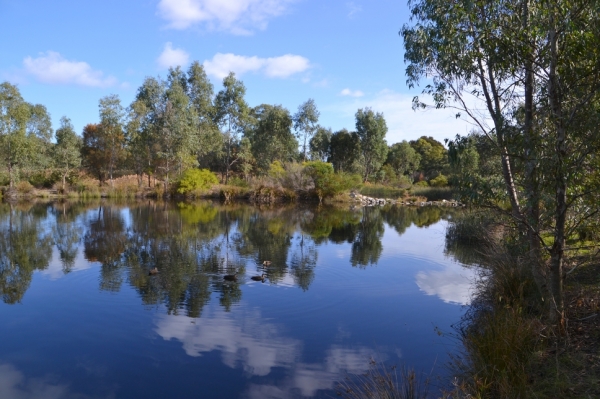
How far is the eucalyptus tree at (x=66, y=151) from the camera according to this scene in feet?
137

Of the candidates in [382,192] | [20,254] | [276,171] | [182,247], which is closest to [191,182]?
[276,171]

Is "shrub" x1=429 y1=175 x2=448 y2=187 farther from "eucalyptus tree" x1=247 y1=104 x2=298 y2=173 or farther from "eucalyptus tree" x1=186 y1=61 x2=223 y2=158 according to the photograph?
"eucalyptus tree" x1=186 y1=61 x2=223 y2=158

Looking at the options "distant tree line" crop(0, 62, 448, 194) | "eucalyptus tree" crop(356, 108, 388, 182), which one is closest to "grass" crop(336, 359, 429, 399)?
"distant tree line" crop(0, 62, 448, 194)

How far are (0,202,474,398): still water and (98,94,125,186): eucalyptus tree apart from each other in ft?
84.4

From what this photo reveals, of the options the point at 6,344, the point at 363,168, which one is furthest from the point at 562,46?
the point at 363,168

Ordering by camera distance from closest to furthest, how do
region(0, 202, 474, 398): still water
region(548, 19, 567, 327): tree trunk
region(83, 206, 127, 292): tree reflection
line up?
1. region(548, 19, 567, 327): tree trunk
2. region(0, 202, 474, 398): still water
3. region(83, 206, 127, 292): tree reflection

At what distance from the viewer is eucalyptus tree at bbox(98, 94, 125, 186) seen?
41.5 metres

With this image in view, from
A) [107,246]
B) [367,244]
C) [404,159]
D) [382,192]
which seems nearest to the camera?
[107,246]

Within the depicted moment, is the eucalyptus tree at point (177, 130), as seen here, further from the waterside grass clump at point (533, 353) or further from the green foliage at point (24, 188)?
the waterside grass clump at point (533, 353)

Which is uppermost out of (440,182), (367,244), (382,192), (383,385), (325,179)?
(440,182)

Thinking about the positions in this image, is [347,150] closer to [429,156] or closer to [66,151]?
[429,156]

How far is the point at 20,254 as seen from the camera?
587 inches

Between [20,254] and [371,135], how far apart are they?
43.0 m

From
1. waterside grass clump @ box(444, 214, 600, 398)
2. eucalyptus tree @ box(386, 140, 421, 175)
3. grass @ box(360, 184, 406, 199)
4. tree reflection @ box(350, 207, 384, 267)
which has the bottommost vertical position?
tree reflection @ box(350, 207, 384, 267)
